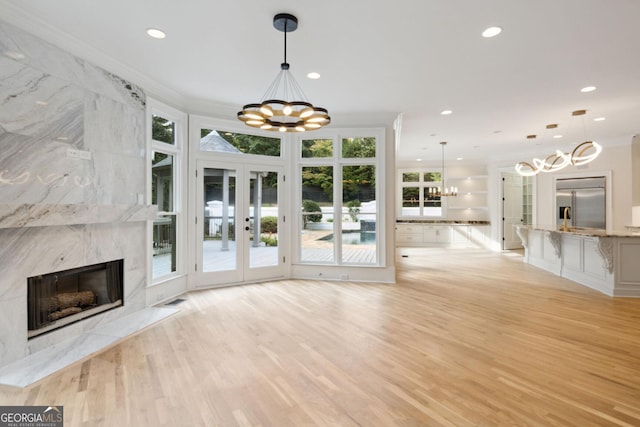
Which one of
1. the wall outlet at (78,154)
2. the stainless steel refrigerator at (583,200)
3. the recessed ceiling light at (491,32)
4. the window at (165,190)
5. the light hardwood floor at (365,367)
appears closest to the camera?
the light hardwood floor at (365,367)

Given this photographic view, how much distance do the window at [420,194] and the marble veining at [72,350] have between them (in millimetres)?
9439

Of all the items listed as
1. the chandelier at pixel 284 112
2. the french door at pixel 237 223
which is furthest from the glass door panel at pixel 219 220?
the chandelier at pixel 284 112

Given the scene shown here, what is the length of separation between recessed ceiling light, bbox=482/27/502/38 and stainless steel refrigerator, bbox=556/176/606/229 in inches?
282

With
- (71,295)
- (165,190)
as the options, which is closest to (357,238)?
(165,190)

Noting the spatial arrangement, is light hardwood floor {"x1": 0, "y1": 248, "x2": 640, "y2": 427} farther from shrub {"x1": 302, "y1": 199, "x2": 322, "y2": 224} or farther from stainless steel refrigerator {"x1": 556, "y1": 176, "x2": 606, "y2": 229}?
stainless steel refrigerator {"x1": 556, "y1": 176, "x2": 606, "y2": 229}

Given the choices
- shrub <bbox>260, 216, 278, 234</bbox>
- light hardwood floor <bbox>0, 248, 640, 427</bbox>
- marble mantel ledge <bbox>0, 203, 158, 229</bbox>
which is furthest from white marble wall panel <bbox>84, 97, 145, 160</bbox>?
shrub <bbox>260, 216, 278, 234</bbox>

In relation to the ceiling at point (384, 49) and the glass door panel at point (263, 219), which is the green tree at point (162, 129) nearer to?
the ceiling at point (384, 49)

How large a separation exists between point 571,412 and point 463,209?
1001cm

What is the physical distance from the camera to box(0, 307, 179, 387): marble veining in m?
2.61

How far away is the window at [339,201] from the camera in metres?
6.04

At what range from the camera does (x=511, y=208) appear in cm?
1038

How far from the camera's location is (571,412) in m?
2.18

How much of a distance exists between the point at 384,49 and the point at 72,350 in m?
4.36

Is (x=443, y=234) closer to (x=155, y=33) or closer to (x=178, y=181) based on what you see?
(x=178, y=181)
